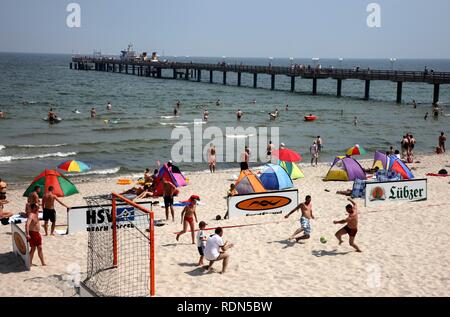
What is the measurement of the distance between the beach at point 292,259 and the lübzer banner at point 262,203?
244 millimetres

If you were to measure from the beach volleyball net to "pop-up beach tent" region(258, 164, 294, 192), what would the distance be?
534 cm

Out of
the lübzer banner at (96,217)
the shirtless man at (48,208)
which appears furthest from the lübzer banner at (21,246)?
the shirtless man at (48,208)

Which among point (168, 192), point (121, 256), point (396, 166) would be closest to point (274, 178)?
point (396, 166)

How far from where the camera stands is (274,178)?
55.6 feet

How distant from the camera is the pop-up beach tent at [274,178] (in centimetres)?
1691

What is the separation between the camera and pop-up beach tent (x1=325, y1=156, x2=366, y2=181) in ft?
63.0

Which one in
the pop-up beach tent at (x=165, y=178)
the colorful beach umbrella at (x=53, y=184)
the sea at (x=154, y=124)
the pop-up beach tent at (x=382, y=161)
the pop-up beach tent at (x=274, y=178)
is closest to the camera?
the colorful beach umbrella at (x=53, y=184)

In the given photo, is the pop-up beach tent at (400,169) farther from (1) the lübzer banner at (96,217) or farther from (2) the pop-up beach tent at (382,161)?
(1) the lübzer banner at (96,217)

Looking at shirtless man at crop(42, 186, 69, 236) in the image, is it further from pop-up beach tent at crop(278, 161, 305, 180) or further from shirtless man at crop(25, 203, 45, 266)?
pop-up beach tent at crop(278, 161, 305, 180)

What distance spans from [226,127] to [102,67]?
241ft

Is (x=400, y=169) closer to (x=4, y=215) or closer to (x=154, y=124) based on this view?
(x=4, y=215)

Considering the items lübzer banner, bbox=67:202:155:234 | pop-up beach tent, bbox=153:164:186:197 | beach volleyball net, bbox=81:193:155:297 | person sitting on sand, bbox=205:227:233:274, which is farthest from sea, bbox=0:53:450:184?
person sitting on sand, bbox=205:227:233:274

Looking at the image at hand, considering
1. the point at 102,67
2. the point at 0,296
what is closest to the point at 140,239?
the point at 0,296
